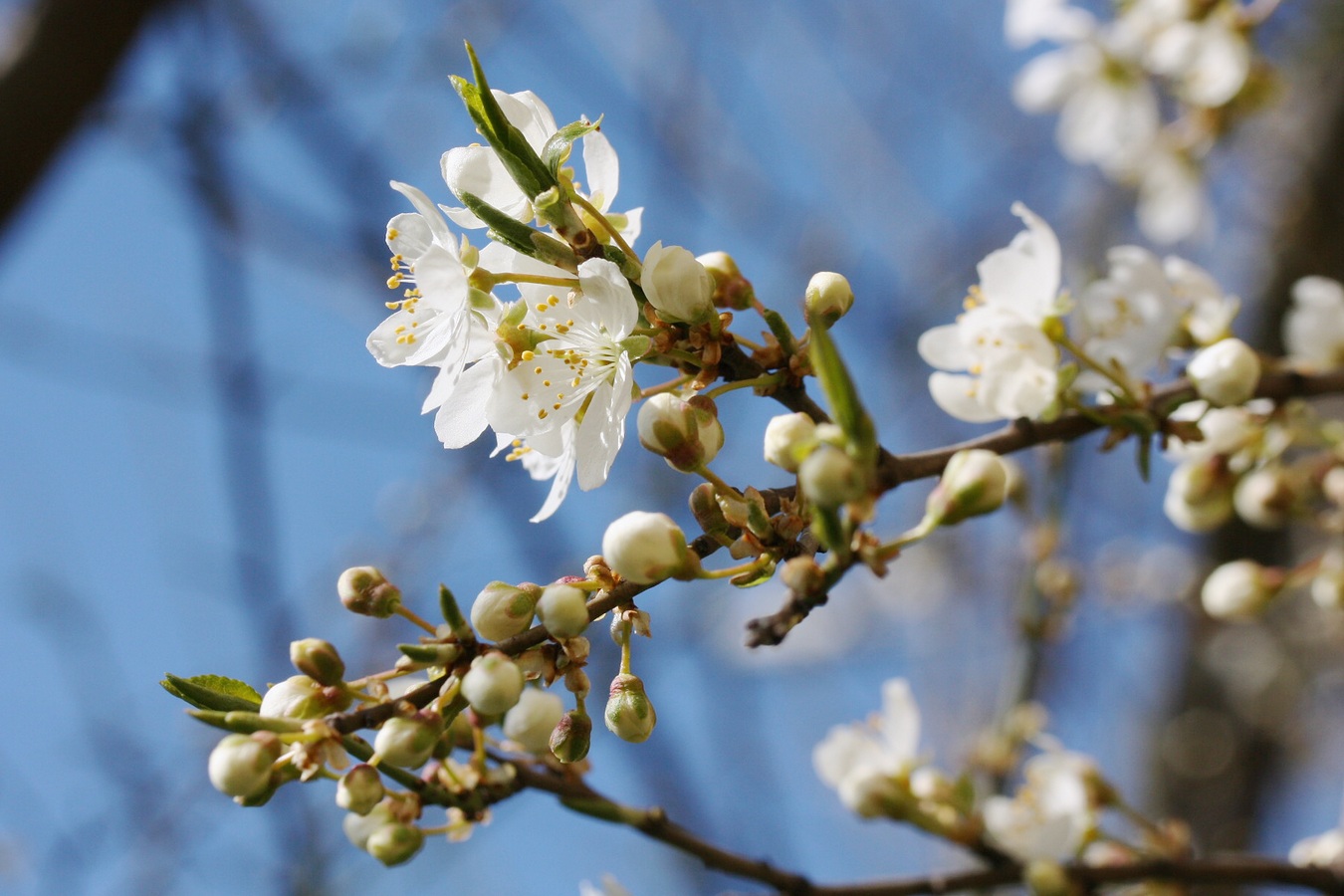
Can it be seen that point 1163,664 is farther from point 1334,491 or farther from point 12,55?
point 12,55

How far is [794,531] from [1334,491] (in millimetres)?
972

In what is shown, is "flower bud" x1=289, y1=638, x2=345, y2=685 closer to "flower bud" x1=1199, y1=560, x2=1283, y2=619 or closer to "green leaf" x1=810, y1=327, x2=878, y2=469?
"green leaf" x1=810, y1=327, x2=878, y2=469

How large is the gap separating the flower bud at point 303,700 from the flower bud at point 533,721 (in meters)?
0.15

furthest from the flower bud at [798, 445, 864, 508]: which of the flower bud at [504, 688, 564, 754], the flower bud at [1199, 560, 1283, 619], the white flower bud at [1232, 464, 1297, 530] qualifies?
the flower bud at [1199, 560, 1283, 619]

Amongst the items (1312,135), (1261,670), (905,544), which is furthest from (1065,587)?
(1312,135)

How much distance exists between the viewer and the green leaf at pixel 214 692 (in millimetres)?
772

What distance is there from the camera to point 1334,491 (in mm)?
1421

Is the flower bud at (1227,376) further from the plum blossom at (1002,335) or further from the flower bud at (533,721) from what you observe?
the flower bud at (533,721)

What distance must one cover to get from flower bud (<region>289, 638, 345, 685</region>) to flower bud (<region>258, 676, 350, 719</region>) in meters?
0.02

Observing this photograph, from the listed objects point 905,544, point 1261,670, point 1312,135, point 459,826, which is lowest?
point 459,826

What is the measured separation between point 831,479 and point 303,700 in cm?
44

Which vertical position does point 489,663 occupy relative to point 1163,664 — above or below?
below

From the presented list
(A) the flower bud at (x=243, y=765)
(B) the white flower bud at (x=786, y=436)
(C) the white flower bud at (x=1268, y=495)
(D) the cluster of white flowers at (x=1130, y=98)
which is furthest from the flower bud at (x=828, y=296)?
(D) the cluster of white flowers at (x=1130, y=98)

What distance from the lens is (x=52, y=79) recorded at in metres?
2.22
